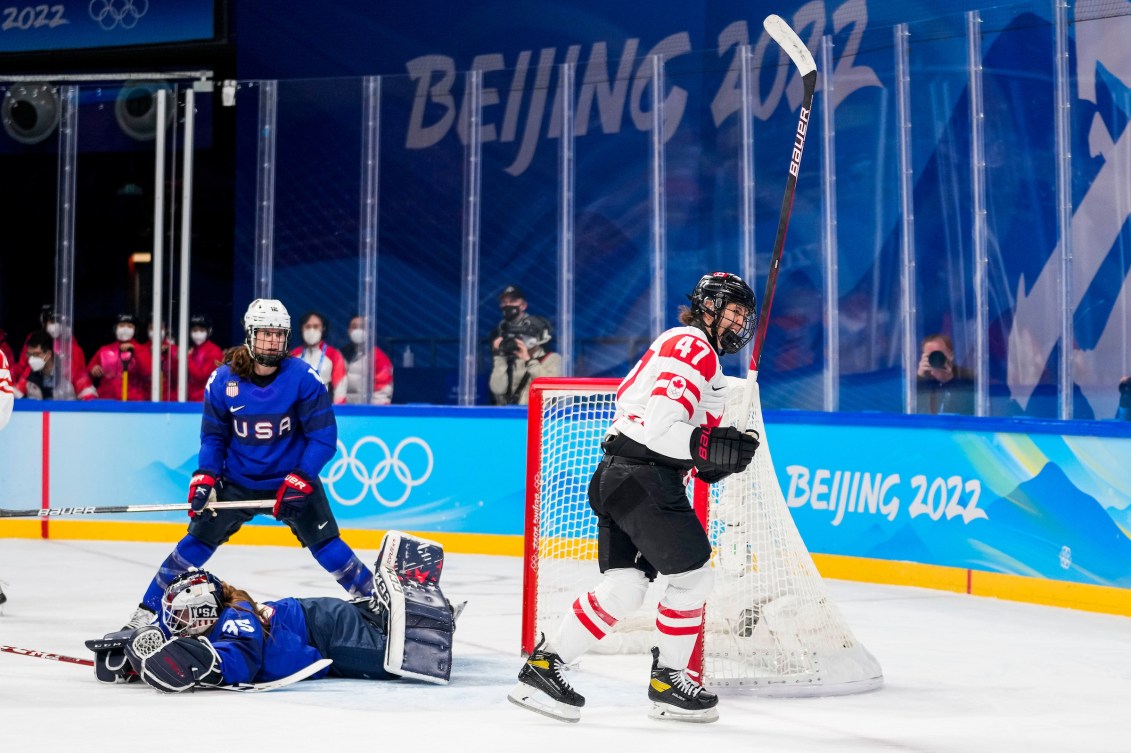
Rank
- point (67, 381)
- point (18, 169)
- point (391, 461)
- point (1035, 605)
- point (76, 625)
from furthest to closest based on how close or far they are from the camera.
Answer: point (18, 169), point (67, 381), point (391, 461), point (1035, 605), point (76, 625)

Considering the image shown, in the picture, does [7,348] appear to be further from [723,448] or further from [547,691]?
[723,448]

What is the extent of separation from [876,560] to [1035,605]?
2.71 ft

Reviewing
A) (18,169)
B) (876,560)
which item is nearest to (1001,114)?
(876,560)

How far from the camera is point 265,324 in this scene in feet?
15.0

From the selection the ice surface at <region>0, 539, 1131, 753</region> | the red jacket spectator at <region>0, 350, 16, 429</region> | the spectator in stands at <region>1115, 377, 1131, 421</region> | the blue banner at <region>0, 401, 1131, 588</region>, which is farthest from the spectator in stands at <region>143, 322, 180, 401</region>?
the spectator in stands at <region>1115, 377, 1131, 421</region>

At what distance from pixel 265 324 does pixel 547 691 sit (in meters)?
1.59

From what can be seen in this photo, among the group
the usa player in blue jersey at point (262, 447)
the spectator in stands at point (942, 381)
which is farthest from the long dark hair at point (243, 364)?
the spectator in stands at point (942, 381)

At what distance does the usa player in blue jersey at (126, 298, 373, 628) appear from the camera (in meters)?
4.59

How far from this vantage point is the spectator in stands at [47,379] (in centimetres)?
862

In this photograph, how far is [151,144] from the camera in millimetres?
8680

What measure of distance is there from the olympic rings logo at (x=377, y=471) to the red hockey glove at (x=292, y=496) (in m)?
3.24

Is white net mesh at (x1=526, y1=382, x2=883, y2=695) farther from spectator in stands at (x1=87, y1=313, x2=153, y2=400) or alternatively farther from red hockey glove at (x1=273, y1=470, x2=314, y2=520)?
spectator in stands at (x1=87, y1=313, x2=153, y2=400)

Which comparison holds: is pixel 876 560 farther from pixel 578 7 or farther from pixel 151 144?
pixel 578 7

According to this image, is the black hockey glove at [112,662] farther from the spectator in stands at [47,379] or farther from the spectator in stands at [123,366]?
the spectator in stands at [47,379]
